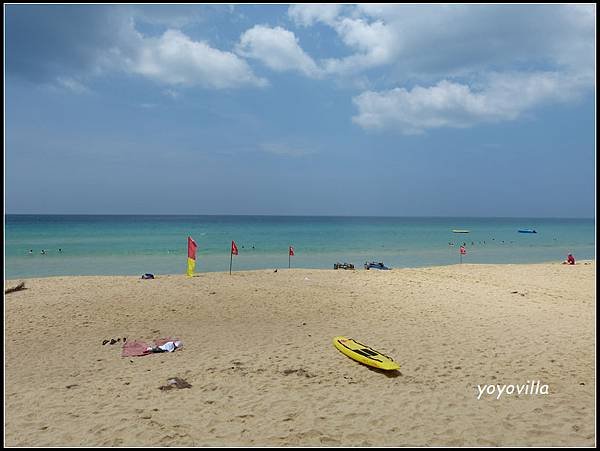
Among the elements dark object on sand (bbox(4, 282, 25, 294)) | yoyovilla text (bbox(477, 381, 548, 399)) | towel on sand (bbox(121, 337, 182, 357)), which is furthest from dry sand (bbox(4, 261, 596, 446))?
dark object on sand (bbox(4, 282, 25, 294))

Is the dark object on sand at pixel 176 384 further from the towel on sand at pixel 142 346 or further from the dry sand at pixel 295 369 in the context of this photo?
the towel on sand at pixel 142 346

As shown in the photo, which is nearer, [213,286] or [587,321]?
[587,321]

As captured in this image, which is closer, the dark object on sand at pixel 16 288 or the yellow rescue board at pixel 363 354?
the yellow rescue board at pixel 363 354

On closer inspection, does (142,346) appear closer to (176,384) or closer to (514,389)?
(176,384)

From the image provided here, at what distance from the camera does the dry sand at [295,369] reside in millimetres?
5504

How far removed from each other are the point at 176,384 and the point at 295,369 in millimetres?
2085

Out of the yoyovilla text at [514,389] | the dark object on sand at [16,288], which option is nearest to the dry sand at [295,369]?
the yoyovilla text at [514,389]

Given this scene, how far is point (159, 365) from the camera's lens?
807cm

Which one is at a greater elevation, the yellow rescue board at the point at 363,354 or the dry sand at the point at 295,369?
the yellow rescue board at the point at 363,354

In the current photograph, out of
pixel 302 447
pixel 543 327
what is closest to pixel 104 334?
pixel 302 447

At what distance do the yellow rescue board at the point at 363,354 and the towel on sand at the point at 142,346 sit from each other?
11.5 ft

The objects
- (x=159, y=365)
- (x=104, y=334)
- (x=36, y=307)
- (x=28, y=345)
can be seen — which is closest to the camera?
(x=159, y=365)

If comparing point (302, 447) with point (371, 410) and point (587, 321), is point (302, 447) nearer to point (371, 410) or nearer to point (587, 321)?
point (371, 410)

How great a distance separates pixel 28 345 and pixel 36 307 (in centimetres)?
380
